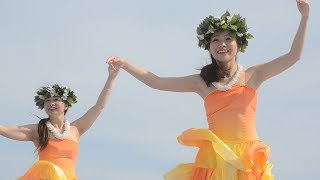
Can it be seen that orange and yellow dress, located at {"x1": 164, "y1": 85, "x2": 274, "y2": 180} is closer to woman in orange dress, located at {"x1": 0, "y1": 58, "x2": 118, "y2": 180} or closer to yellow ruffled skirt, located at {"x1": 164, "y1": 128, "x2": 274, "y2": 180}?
yellow ruffled skirt, located at {"x1": 164, "y1": 128, "x2": 274, "y2": 180}

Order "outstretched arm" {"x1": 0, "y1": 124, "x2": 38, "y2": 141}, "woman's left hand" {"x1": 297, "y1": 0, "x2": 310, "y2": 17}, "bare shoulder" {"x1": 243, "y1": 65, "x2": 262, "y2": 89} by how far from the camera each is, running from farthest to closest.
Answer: "outstretched arm" {"x1": 0, "y1": 124, "x2": 38, "y2": 141} < "bare shoulder" {"x1": 243, "y1": 65, "x2": 262, "y2": 89} < "woman's left hand" {"x1": 297, "y1": 0, "x2": 310, "y2": 17}

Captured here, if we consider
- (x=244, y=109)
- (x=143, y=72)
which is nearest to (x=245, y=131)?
(x=244, y=109)

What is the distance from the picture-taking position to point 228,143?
5.52m

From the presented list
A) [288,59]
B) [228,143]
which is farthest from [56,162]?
[288,59]

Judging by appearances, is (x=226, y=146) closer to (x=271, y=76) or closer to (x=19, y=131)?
(x=271, y=76)

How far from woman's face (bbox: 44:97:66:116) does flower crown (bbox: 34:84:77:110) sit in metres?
0.06

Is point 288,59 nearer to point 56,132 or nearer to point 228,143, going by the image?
point 228,143

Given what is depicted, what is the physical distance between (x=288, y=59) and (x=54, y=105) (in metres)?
3.43

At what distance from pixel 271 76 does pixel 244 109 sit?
395 millimetres

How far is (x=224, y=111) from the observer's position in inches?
219

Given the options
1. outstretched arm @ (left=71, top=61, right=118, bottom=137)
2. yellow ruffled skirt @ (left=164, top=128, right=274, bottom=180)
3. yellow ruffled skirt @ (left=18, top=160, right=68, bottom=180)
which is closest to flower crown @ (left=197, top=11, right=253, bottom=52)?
yellow ruffled skirt @ (left=164, top=128, right=274, bottom=180)

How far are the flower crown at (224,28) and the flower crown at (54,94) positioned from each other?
2.80 meters

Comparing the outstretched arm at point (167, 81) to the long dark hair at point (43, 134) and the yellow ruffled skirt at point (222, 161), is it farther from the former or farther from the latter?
the long dark hair at point (43, 134)

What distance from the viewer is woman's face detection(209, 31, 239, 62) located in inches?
226
